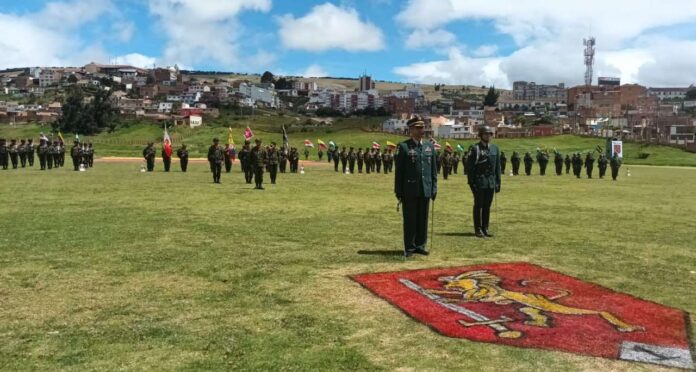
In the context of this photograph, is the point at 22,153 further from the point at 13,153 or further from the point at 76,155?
the point at 76,155

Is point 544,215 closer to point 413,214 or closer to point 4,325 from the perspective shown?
point 413,214

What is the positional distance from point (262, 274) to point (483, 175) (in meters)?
5.18

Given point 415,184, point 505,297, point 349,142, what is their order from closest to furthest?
point 505,297
point 415,184
point 349,142

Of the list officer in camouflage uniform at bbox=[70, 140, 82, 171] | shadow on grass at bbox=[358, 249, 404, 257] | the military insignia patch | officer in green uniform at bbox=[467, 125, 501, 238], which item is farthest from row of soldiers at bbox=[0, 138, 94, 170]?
the military insignia patch

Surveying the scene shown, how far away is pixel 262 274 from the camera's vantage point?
7934mm

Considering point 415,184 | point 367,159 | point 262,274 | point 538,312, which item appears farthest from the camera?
point 367,159

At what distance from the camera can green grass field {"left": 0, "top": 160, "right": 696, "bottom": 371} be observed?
16.4ft

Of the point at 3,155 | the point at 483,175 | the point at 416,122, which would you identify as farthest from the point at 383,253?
the point at 3,155

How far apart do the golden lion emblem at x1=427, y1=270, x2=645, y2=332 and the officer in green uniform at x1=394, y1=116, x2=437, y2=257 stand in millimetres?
1520

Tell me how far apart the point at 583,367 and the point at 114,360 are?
3.54 m

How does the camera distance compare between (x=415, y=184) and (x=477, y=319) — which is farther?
(x=415, y=184)

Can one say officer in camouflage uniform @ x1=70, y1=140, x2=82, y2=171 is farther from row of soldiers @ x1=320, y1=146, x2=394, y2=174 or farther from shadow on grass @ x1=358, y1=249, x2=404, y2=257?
shadow on grass @ x1=358, y1=249, x2=404, y2=257

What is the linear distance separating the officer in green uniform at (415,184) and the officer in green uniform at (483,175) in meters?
2.25

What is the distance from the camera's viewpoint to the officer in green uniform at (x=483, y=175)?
1147 centimetres
